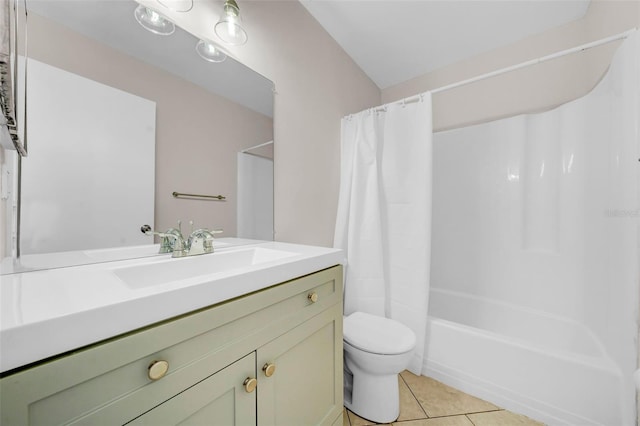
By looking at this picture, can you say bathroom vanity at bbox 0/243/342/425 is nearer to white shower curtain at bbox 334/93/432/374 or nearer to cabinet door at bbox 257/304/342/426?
cabinet door at bbox 257/304/342/426

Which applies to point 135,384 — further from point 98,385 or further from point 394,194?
point 394,194

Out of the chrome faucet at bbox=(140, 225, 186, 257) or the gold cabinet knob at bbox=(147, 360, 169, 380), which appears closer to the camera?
the gold cabinet knob at bbox=(147, 360, 169, 380)

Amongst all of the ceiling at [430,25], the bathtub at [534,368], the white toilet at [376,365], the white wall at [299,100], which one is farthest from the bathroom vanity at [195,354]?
the ceiling at [430,25]

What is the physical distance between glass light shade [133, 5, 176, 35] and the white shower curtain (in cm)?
123

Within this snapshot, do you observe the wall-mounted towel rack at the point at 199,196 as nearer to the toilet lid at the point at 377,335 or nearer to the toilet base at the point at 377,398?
the toilet lid at the point at 377,335

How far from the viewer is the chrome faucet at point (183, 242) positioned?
0.96 metres

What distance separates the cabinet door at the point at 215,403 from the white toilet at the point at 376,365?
0.68 meters

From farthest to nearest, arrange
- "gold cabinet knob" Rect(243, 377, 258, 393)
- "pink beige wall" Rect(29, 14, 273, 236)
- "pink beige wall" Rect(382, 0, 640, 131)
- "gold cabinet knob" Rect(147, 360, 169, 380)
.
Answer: "pink beige wall" Rect(382, 0, 640, 131), "pink beige wall" Rect(29, 14, 273, 236), "gold cabinet knob" Rect(243, 377, 258, 393), "gold cabinet knob" Rect(147, 360, 169, 380)

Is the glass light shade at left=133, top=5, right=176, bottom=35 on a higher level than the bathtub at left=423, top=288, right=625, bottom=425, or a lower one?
higher

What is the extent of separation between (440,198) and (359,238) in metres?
0.99

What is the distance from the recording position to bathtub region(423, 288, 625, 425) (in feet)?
3.58

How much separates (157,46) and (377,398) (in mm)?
1862

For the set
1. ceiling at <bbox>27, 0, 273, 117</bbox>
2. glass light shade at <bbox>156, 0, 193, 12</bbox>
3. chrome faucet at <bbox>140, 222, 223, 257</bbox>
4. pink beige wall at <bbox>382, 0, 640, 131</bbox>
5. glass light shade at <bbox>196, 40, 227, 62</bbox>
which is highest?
pink beige wall at <bbox>382, 0, 640, 131</bbox>

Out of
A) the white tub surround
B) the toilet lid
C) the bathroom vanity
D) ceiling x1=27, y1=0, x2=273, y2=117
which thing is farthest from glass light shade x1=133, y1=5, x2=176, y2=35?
the white tub surround
